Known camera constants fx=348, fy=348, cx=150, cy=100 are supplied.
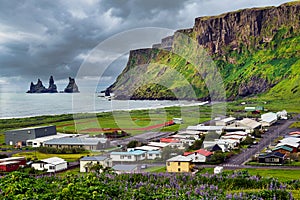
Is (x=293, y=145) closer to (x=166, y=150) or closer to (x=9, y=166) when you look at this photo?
(x=166, y=150)

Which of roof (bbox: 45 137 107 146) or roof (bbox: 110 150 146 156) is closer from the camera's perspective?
roof (bbox: 110 150 146 156)

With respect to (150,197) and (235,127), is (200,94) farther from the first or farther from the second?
(150,197)

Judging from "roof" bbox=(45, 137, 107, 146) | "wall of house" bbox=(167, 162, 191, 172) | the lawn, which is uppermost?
"roof" bbox=(45, 137, 107, 146)

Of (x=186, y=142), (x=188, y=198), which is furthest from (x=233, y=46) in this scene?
(x=188, y=198)

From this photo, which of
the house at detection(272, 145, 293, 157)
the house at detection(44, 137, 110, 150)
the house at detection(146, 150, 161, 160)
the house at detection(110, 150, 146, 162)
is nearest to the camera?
the house at detection(110, 150, 146, 162)

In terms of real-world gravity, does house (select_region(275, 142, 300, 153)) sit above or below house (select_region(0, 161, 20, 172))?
above

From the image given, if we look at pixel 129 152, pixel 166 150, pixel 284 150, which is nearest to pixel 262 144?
pixel 284 150

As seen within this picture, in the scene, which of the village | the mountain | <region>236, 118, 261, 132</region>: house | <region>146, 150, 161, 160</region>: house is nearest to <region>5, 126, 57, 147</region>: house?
the village

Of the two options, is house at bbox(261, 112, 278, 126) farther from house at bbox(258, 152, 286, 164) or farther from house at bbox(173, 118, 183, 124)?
house at bbox(258, 152, 286, 164)
